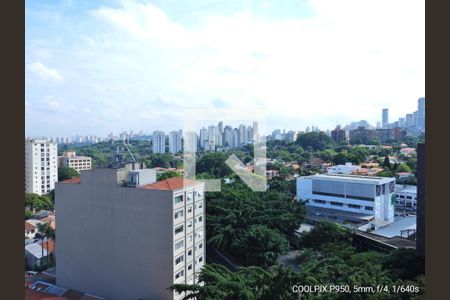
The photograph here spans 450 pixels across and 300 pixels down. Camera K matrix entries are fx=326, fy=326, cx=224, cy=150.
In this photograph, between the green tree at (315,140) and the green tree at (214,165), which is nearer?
the green tree at (214,165)

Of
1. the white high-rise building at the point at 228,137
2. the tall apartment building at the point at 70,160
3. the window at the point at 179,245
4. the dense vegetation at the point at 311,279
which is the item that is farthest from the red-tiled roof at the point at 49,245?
the tall apartment building at the point at 70,160

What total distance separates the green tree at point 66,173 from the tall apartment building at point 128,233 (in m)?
7.45

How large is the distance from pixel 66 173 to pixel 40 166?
89 cm

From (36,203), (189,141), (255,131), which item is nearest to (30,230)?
(36,203)

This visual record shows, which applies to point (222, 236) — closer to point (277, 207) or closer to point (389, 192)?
point (277, 207)

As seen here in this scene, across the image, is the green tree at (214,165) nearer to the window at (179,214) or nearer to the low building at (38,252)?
the low building at (38,252)

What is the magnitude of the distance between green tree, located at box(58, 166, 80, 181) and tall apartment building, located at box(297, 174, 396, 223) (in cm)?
792

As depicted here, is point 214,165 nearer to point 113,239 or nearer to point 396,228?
point 396,228

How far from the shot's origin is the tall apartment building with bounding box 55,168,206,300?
403cm

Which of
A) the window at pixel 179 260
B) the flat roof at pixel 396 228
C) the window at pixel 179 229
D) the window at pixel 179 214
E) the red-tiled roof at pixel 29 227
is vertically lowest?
the red-tiled roof at pixel 29 227

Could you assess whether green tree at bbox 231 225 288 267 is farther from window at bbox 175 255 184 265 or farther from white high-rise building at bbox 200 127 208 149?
white high-rise building at bbox 200 127 208 149

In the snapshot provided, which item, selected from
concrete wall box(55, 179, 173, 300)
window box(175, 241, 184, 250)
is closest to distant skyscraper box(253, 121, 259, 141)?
concrete wall box(55, 179, 173, 300)

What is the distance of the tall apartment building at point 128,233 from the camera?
13.2 ft

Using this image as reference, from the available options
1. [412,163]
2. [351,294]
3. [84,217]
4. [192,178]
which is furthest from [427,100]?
[412,163]
